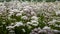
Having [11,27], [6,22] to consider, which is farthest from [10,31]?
[6,22]

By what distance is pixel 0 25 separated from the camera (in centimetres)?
336

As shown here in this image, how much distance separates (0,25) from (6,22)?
0.46 ft

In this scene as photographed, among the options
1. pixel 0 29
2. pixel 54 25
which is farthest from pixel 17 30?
pixel 54 25

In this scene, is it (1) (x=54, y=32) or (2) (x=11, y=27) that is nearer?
(1) (x=54, y=32)

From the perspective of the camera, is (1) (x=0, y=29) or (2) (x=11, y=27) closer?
(2) (x=11, y=27)

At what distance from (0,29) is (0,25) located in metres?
0.17

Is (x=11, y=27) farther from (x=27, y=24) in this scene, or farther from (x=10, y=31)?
(x=27, y=24)

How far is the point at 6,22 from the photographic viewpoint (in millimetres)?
3432

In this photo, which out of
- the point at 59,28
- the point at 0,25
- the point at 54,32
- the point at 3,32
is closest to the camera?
the point at 54,32

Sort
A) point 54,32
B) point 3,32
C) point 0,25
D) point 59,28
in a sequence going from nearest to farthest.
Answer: point 54,32
point 59,28
point 3,32
point 0,25

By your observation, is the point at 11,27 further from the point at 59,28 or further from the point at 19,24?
the point at 59,28

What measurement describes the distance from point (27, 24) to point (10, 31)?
1.17ft

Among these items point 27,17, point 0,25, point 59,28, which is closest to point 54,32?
point 59,28

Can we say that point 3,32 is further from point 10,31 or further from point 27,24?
point 27,24
